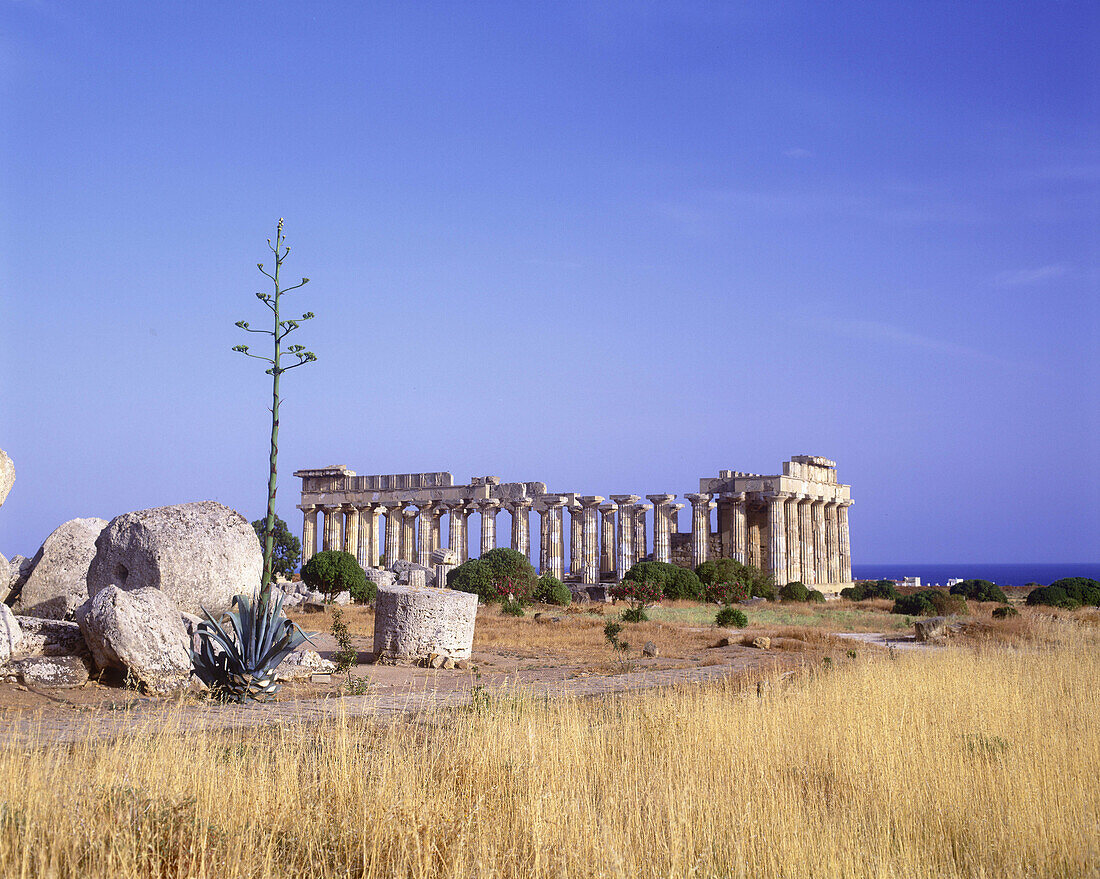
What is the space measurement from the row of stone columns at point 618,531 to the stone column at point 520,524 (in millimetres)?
58

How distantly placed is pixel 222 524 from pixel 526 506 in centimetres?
3988

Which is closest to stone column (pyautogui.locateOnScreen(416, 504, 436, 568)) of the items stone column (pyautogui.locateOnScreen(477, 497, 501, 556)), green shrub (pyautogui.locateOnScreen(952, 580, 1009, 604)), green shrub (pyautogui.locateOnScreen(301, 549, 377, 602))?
stone column (pyautogui.locateOnScreen(477, 497, 501, 556))

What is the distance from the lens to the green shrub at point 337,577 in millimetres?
37938

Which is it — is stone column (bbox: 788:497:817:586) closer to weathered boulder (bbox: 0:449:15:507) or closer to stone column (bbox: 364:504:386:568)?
stone column (bbox: 364:504:386:568)

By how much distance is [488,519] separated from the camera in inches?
2172

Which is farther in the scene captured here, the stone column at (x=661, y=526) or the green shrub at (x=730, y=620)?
the stone column at (x=661, y=526)

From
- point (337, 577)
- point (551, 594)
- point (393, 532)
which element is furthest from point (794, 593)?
point (393, 532)

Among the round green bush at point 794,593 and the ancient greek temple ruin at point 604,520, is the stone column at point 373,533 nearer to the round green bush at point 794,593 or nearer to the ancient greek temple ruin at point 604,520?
the ancient greek temple ruin at point 604,520

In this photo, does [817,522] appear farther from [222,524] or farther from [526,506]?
[222,524]

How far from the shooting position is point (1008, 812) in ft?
23.9

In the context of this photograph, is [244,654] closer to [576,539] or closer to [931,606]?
[931,606]

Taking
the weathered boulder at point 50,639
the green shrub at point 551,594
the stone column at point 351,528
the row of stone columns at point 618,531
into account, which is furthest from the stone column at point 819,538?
the weathered boulder at point 50,639

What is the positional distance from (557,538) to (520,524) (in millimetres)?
2421

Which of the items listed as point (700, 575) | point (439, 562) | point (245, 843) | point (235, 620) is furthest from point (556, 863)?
point (439, 562)
